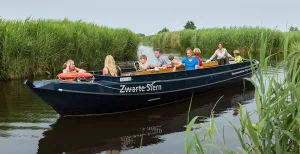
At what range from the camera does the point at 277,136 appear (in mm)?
3004

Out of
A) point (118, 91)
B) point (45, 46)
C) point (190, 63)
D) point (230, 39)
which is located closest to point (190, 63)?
point (190, 63)

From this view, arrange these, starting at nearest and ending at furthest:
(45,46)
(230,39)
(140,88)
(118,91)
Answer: (118,91)
(140,88)
(45,46)
(230,39)

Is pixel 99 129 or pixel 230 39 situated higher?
pixel 230 39

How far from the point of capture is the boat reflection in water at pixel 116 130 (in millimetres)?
6375

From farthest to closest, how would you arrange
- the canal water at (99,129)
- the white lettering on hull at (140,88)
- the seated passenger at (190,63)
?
the seated passenger at (190,63) → the white lettering on hull at (140,88) → the canal water at (99,129)

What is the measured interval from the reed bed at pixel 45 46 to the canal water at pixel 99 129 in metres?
3.09

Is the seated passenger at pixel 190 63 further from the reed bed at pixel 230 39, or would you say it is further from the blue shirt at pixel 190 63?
the reed bed at pixel 230 39

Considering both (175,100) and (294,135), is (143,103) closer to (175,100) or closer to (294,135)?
(175,100)

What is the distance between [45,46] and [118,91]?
7026 millimetres

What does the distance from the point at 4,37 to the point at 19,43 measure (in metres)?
0.56

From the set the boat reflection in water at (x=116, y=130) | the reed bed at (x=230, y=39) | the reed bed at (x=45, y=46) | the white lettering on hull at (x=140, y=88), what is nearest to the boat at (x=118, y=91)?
the white lettering on hull at (x=140, y=88)

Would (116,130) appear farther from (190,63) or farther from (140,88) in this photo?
(190,63)

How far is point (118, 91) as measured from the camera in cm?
847

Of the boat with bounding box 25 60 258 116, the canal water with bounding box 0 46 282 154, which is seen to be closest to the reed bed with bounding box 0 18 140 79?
the canal water with bounding box 0 46 282 154
